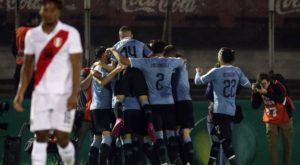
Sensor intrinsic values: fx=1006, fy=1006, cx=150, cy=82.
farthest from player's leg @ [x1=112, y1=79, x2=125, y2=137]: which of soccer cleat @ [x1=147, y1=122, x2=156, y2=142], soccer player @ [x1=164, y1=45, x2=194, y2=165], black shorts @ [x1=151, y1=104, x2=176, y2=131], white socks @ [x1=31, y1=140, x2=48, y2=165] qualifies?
white socks @ [x1=31, y1=140, x2=48, y2=165]

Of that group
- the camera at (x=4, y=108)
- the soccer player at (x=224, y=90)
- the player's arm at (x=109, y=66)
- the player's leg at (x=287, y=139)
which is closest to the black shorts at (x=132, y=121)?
the player's arm at (x=109, y=66)

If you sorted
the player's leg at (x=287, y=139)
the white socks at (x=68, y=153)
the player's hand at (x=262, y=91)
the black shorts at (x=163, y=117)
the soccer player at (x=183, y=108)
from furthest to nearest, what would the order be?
the player's leg at (x=287, y=139)
the player's hand at (x=262, y=91)
the soccer player at (x=183, y=108)
the black shorts at (x=163, y=117)
the white socks at (x=68, y=153)

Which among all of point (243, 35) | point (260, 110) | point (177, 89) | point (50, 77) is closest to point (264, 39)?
point (243, 35)

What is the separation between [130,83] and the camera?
43.9 feet

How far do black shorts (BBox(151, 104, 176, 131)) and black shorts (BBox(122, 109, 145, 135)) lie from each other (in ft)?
0.70

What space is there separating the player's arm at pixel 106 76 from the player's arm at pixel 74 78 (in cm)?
321

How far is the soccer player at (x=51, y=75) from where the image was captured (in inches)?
394

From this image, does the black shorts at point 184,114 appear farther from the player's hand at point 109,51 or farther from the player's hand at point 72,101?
the player's hand at point 72,101

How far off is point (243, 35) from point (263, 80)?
1208 centimetres

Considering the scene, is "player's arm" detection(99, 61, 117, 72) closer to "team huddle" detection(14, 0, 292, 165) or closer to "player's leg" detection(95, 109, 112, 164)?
"team huddle" detection(14, 0, 292, 165)

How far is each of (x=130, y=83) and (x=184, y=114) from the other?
99 cm

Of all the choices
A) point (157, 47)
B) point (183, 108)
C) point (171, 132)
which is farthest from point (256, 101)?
point (157, 47)

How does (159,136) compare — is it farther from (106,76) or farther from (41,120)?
(41,120)

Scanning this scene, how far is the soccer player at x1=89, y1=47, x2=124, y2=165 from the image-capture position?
44.4 feet
